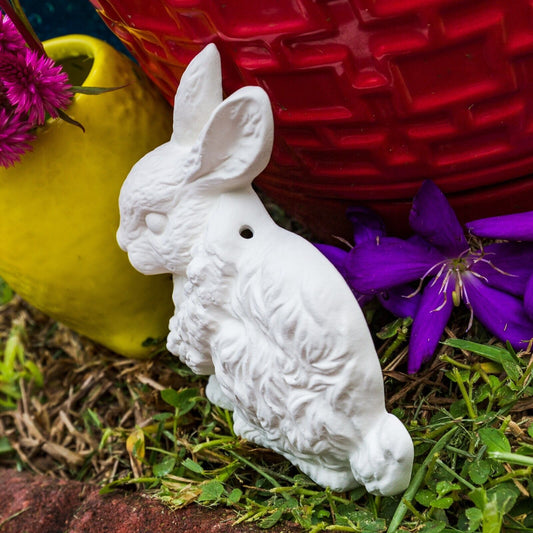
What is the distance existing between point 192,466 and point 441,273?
1.15 ft

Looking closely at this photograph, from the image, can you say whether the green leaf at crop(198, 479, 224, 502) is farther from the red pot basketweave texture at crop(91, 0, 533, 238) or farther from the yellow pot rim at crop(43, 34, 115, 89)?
the yellow pot rim at crop(43, 34, 115, 89)

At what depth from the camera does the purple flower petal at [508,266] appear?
75 cm

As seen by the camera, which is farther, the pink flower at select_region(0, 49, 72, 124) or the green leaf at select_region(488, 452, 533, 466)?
the pink flower at select_region(0, 49, 72, 124)

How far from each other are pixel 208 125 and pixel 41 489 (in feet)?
1.67

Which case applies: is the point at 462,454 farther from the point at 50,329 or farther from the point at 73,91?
the point at 50,329

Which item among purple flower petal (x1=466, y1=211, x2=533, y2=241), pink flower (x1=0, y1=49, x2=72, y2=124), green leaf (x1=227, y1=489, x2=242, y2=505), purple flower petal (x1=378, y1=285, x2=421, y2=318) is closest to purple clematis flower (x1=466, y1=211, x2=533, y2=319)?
purple flower petal (x1=466, y1=211, x2=533, y2=241)

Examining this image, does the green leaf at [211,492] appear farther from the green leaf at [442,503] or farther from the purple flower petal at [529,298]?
the purple flower petal at [529,298]

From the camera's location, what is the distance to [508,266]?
2.48 ft

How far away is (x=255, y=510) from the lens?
712 mm

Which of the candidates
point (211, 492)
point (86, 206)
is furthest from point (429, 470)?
point (86, 206)

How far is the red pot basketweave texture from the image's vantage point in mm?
629

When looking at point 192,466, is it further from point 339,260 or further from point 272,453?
point 339,260

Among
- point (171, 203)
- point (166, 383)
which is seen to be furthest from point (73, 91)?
point (166, 383)

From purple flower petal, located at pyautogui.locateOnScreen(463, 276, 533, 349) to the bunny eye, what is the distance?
1.11ft
